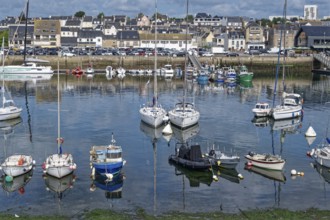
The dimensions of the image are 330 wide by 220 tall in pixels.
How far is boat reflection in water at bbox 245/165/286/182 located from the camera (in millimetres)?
29156

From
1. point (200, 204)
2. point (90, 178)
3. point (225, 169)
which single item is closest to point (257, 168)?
point (225, 169)

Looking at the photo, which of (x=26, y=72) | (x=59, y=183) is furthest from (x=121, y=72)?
(x=59, y=183)

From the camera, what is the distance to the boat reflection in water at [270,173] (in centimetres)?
2916

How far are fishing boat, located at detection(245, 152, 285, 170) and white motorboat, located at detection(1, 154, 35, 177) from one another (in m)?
12.8

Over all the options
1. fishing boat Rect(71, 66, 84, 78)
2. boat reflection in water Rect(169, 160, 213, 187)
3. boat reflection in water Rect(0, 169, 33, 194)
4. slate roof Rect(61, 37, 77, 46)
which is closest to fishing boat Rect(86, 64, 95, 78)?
fishing boat Rect(71, 66, 84, 78)

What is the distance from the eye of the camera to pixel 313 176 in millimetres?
29766

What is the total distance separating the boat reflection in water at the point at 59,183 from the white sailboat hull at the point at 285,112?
983 inches

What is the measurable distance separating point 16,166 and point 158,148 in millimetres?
11140

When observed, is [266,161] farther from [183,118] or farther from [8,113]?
[8,113]

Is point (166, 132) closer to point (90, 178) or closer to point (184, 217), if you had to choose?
point (90, 178)

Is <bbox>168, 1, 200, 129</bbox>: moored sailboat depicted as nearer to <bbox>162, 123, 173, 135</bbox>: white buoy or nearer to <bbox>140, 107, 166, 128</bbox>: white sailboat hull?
<bbox>140, 107, 166, 128</bbox>: white sailboat hull

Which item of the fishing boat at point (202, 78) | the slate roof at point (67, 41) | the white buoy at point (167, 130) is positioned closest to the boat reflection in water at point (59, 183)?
the white buoy at point (167, 130)

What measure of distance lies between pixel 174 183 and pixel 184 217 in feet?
20.0

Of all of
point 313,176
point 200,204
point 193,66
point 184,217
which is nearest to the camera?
point 184,217
